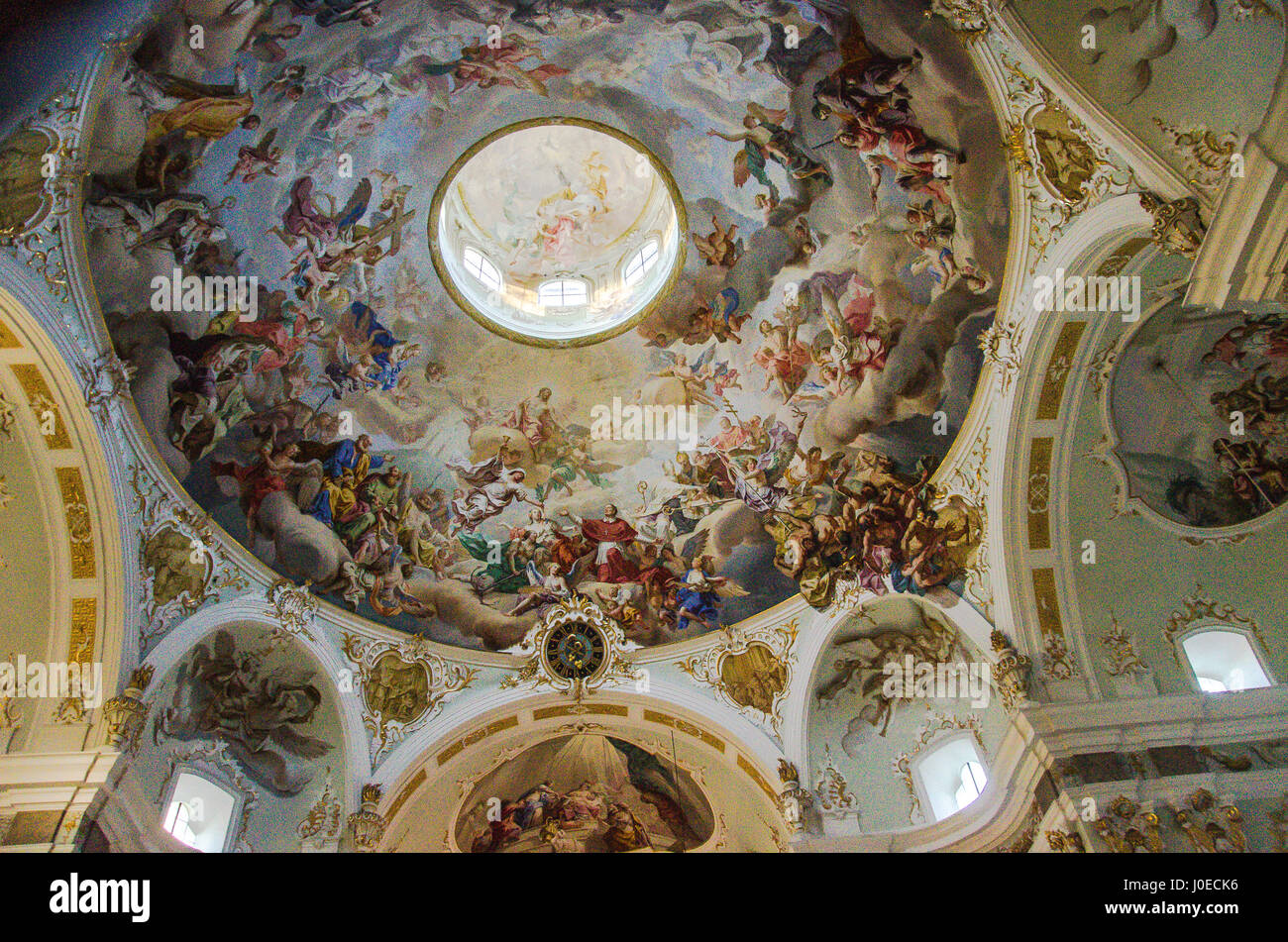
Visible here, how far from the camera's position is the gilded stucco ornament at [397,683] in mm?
16625

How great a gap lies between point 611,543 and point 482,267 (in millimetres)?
5639

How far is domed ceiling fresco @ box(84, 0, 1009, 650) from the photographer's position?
13.3 metres

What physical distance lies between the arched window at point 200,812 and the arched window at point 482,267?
947 cm

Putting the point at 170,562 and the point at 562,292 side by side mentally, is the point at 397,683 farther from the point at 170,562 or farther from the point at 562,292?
the point at 562,292

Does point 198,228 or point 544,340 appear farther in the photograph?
point 544,340

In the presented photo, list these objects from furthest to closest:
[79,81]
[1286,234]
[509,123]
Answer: [509,123]
[79,81]
[1286,234]

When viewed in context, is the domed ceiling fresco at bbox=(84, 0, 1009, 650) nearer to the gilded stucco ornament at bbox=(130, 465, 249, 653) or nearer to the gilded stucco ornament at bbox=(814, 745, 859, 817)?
the gilded stucco ornament at bbox=(130, 465, 249, 653)

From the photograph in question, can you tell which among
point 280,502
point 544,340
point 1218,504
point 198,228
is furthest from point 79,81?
point 1218,504

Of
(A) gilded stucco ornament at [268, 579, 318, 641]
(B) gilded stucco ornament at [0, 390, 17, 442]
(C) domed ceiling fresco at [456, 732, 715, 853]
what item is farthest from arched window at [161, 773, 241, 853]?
(B) gilded stucco ornament at [0, 390, 17, 442]

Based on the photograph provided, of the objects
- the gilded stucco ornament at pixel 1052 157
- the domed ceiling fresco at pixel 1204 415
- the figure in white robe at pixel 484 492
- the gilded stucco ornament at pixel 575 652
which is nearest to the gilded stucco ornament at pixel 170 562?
the figure in white robe at pixel 484 492

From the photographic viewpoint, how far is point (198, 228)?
14.2 m
